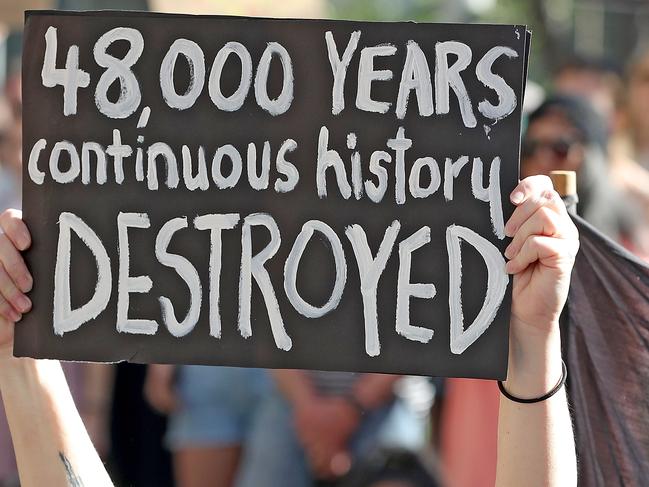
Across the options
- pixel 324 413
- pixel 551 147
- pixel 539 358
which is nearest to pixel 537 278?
pixel 539 358

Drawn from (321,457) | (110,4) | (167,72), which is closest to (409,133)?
(167,72)

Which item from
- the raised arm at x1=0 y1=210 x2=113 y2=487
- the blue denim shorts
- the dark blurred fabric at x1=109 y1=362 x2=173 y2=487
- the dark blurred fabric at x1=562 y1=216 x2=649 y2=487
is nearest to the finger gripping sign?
the raised arm at x1=0 y1=210 x2=113 y2=487

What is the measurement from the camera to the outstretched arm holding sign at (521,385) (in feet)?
5.86

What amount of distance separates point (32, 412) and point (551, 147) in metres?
1.96

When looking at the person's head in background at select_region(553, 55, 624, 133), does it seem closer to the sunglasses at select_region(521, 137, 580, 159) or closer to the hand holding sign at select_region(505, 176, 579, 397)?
the sunglasses at select_region(521, 137, 580, 159)

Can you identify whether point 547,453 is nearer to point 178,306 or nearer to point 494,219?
point 494,219

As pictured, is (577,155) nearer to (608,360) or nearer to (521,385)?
(608,360)

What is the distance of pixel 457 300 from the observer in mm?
1914

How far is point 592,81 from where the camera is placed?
526 cm

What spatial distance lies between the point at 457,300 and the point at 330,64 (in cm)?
43

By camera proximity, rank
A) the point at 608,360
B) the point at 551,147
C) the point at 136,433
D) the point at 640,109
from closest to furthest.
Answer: the point at 608,360 → the point at 551,147 → the point at 136,433 → the point at 640,109

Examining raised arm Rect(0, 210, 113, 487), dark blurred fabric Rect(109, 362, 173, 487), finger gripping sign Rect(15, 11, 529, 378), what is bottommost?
dark blurred fabric Rect(109, 362, 173, 487)

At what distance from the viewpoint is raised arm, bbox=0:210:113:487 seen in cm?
194

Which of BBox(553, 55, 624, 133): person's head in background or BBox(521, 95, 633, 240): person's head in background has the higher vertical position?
BBox(553, 55, 624, 133): person's head in background
